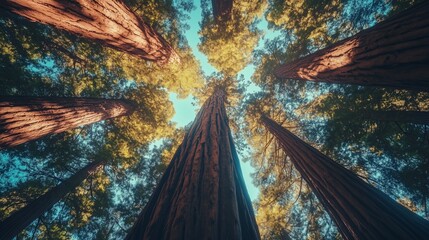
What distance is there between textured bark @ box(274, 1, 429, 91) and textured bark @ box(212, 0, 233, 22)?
6.51 m

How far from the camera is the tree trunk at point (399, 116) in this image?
241 inches

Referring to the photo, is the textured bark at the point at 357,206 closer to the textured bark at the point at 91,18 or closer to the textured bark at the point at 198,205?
the textured bark at the point at 198,205

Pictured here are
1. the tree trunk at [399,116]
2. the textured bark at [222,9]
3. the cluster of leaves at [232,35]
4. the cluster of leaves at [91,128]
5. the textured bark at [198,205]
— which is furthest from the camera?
the cluster of leaves at [232,35]

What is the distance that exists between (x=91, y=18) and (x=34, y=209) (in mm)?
7144

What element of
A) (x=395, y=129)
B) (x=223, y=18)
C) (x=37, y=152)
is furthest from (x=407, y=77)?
(x=37, y=152)

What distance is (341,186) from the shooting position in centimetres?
352

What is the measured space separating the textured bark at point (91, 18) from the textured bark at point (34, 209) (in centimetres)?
630

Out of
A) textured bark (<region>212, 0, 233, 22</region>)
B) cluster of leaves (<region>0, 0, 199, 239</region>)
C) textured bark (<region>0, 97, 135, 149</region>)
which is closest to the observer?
textured bark (<region>0, 97, 135, 149</region>)

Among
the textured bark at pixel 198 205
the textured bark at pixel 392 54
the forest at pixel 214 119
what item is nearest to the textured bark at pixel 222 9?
the forest at pixel 214 119

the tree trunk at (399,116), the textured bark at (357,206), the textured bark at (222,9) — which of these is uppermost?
the textured bark at (222,9)

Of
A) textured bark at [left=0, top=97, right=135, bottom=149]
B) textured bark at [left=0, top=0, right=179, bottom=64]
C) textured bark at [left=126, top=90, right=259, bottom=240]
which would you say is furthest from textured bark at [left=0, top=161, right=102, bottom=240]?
textured bark at [left=126, top=90, right=259, bottom=240]

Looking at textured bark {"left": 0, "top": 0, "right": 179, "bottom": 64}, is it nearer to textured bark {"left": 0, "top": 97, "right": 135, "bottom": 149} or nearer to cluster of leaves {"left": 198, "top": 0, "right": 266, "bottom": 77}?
textured bark {"left": 0, "top": 97, "right": 135, "bottom": 149}

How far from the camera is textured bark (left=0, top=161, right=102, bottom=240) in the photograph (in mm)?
5776

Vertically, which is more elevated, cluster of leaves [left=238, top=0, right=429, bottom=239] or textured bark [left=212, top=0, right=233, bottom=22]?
textured bark [left=212, top=0, right=233, bottom=22]
